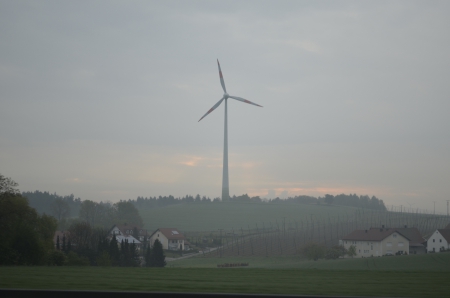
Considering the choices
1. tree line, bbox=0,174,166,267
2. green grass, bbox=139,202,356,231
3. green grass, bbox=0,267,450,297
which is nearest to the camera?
green grass, bbox=0,267,450,297

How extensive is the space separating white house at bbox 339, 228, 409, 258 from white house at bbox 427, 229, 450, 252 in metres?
4.06

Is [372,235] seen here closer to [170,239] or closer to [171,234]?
[170,239]

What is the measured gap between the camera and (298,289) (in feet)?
51.8

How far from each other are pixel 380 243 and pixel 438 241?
9936mm

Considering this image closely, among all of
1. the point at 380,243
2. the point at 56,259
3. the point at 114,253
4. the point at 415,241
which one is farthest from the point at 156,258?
the point at 415,241

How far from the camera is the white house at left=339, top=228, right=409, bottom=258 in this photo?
287 ft

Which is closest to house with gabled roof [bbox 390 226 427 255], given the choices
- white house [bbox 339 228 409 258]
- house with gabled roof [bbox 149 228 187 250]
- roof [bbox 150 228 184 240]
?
white house [bbox 339 228 409 258]

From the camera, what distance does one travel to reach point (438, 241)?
8662cm

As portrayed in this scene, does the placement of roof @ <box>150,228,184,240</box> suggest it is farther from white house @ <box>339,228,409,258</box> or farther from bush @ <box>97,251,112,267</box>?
bush @ <box>97,251,112,267</box>

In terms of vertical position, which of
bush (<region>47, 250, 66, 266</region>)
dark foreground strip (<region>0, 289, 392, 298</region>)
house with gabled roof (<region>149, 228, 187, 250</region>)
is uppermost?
dark foreground strip (<region>0, 289, 392, 298</region>)

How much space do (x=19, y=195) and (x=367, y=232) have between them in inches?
2547

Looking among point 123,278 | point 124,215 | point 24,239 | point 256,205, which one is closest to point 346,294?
point 123,278

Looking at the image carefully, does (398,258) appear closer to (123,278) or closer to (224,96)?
(123,278)

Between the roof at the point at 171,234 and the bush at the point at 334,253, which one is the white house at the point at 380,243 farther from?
the roof at the point at 171,234
